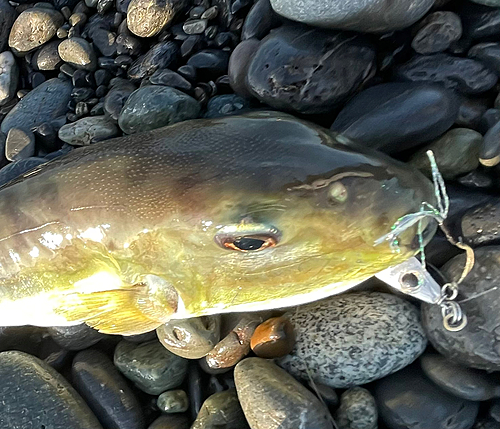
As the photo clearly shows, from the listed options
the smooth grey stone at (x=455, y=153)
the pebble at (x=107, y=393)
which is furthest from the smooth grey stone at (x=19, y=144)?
the smooth grey stone at (x=455, y=153)

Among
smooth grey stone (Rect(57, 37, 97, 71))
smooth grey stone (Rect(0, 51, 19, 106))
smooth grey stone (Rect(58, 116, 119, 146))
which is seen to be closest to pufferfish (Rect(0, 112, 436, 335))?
smooth grey stone (Rect(58, 116, 119, 146))

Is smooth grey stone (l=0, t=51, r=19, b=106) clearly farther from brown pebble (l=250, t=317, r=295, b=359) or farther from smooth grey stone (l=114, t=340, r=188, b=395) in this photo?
brown pebble (l=250, t=317, r=295, b=359)

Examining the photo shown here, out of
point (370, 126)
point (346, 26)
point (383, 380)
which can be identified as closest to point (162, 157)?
point (370, 126)

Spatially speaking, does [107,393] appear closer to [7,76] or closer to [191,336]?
[191,336]

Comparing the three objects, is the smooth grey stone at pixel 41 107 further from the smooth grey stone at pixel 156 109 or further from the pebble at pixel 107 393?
the pebble at pixel 107 393

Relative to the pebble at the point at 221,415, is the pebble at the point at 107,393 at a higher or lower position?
higher
